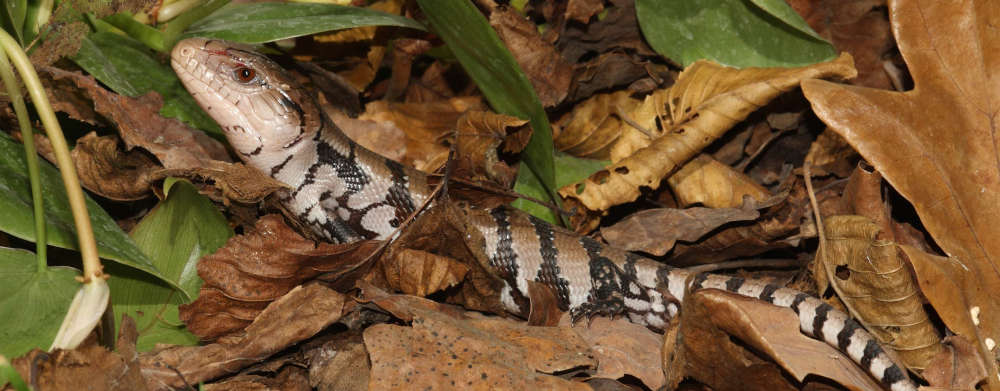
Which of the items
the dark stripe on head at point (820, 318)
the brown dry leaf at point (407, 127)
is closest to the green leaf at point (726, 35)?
the brown dry leaf at point (407, 127)

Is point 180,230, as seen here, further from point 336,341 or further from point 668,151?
point 668,151

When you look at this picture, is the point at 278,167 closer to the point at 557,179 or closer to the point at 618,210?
the point at 557,179

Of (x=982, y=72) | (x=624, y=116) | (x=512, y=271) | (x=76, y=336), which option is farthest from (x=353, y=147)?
(x=982, y=72)

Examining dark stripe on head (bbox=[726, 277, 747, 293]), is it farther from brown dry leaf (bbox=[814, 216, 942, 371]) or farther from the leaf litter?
brown dry leaf (bbox=[814, 216, 942, 371])

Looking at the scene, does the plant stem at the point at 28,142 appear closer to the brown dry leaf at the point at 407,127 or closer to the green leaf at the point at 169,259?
the green leaf at the point at 169,259

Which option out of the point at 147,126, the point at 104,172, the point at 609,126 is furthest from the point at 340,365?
the point at 609,126

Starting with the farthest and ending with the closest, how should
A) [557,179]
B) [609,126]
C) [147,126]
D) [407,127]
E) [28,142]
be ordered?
[407,127] < [609,126] < [557,179] < [147,126] < [28,142]

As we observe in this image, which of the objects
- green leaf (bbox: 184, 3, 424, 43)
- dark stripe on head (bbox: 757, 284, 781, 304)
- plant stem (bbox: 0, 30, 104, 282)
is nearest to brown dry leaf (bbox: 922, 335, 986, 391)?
dark stripe on head (bbox: 757, 284, 781, 304)
